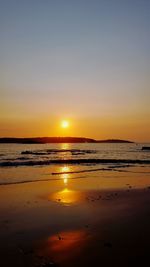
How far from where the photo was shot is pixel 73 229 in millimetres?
9047

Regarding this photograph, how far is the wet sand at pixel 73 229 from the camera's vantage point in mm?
6816

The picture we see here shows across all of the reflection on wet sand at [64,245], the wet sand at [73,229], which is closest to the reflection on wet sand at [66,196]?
the wet sand at [73,229]

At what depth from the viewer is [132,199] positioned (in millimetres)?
14281

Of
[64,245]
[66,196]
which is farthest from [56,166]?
[64,245]

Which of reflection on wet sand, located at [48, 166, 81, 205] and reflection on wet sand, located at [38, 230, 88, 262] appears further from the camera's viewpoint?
reflection on wet sand, located at [48, 166, 81, 205]

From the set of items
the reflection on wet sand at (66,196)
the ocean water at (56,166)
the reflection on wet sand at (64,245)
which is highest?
the ocean water at (56,166)

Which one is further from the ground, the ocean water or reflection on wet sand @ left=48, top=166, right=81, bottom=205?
the ocean water

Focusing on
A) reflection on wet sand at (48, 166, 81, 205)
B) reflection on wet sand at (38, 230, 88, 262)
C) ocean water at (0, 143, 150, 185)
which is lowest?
reflection on wet sand at (38, 230, 88, 262)

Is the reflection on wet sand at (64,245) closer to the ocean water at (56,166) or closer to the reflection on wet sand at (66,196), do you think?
the reflection on wet sand at (66,196)

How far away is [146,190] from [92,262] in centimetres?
1122

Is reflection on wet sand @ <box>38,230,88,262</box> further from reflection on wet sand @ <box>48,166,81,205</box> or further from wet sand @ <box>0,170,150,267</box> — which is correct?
reflection on wet sand @ <box>48,166,81,205</box>

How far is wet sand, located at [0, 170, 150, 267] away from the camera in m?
6.82

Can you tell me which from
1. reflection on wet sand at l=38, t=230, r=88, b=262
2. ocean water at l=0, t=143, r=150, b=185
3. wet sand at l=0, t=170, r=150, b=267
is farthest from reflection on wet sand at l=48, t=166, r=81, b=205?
reflection on wet sand at l=38, t=230, r=88, b=262

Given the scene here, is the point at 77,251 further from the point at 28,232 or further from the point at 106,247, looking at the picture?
the point at 28,232
